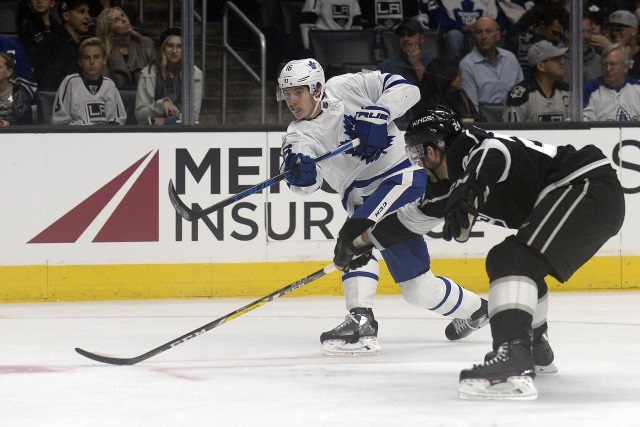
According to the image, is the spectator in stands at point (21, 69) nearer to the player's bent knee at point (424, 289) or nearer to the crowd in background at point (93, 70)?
the crowd in background at point (93, 70)

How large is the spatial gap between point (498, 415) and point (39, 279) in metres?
3.27

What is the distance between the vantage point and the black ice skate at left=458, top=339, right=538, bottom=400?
10.9ft

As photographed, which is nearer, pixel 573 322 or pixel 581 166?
pixel 581 166

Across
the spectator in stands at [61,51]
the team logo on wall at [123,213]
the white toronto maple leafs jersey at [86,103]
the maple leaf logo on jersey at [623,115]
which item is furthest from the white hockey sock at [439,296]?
the spectator in stands at [61,51]

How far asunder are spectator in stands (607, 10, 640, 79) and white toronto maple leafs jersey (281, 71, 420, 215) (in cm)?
252

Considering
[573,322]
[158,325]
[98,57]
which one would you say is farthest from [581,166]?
[98,57]

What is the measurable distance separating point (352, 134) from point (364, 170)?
0.14 meters

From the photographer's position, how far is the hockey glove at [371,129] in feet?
14.2

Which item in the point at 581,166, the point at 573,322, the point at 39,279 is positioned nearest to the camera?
the point at 581,166

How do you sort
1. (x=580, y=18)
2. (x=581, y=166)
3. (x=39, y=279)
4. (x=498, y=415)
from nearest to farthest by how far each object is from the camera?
(x=498, y=415) → (x=581, y=166) → (x=39, y=279) → (x=580, y=18)

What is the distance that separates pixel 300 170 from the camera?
428 cm

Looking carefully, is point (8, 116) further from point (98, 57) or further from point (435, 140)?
point (435, 140)

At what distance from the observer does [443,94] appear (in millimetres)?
6414

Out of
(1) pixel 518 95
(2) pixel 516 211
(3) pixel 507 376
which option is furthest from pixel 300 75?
(1) pixel 518 95
